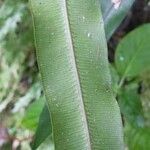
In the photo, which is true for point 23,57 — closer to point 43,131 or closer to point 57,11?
point 43,131

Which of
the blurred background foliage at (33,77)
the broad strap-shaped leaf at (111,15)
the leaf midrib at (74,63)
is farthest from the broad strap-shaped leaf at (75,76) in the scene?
the blurred background foliage at (33,77)

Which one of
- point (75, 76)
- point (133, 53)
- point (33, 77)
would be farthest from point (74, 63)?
point (33, 77)

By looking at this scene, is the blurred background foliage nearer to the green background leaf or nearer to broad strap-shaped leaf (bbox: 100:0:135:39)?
the green background leaf

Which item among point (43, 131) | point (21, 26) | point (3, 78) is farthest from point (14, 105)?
point (43, 131)

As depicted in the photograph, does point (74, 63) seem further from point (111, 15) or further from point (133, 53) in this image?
point (133, 53)

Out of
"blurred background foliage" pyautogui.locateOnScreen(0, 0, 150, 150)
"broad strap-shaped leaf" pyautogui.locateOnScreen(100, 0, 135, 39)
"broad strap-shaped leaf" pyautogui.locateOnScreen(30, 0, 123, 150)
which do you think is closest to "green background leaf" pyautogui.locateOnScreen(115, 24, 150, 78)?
"blurred background foliage" pyautogui.locateOnScreen(0, 0, 150, 150)

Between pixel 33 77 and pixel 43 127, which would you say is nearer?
pixel 43 127
